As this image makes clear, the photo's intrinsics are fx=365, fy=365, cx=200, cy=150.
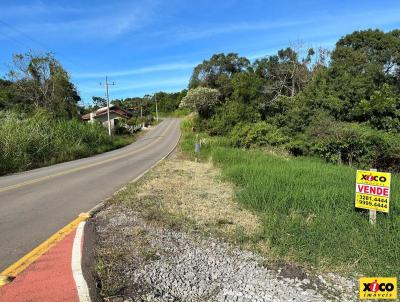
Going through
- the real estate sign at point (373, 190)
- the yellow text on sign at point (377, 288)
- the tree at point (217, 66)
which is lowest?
the yellow text on sign at point (377, 288)

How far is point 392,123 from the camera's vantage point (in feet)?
82.3

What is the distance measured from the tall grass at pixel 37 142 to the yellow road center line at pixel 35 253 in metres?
12.8

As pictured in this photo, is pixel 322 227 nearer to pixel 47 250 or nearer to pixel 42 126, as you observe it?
pixel 47 250

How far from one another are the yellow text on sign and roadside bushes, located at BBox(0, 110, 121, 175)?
18.2m

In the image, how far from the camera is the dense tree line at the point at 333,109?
2344 centimetres

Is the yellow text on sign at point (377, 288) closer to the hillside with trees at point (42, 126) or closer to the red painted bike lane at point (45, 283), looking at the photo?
the red painted bike lane at point (45, 283)

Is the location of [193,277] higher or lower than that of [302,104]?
lower

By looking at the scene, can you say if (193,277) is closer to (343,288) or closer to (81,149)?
(343,288)

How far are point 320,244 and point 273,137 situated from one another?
22823 mm

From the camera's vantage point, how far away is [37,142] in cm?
2242

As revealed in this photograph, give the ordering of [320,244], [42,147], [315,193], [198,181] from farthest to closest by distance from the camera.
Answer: [42,147], [198,181], [315,193], [320,244]

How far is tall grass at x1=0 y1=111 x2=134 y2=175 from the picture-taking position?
19578 millimetres

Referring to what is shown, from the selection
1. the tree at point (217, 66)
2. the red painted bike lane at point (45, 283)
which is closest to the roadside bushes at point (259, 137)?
the red painted bike lane at point (45, 283)

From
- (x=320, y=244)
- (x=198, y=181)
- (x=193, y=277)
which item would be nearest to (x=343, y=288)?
(x=320, y=244)
